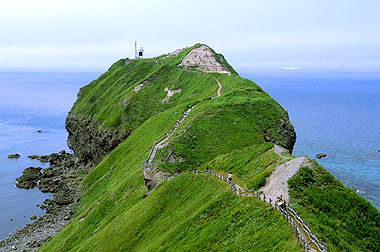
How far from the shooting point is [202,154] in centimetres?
5778

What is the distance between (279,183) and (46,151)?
126 meters

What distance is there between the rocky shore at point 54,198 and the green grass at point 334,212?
5291 centimetres

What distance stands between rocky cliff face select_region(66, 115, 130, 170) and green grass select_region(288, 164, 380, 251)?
2694 inches

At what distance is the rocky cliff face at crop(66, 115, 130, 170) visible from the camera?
94.9m

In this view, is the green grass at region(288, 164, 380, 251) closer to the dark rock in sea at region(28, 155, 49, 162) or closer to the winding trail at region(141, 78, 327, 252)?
the winding trail at region(141, 78, 327, 252)

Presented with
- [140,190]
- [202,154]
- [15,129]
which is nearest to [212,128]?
[202,154]

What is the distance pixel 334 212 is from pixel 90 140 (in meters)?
89.3

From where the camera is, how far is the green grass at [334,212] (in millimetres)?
23453

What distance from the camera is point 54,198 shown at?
89438 mm

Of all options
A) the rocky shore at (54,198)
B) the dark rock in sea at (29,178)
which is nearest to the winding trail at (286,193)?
the rocky shore at (54,198)

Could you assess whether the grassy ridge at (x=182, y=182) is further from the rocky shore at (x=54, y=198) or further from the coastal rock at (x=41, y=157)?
the coastal rock at (x=41, y=157)

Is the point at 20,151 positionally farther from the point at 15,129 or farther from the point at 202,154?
the point at 202,154

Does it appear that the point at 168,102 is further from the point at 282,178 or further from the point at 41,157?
the point at 282,178

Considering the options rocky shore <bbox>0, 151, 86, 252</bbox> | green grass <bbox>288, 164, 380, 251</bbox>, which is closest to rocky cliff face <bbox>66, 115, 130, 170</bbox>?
rocky shore <bbox>0, 151, 86, 252</bbox>
